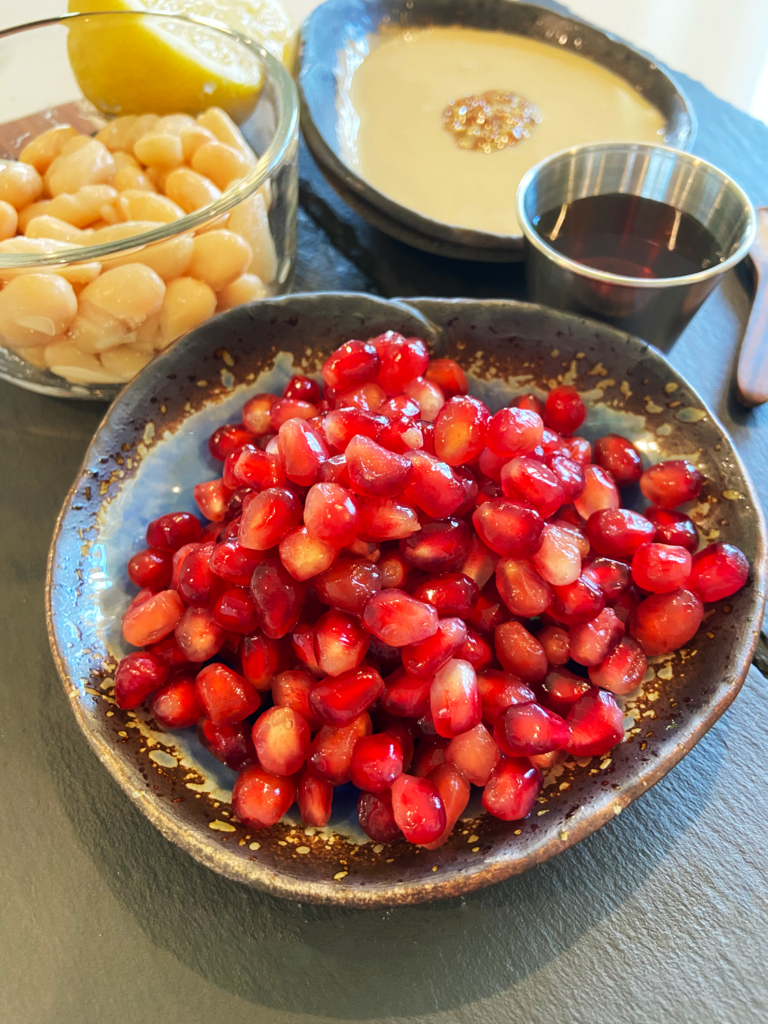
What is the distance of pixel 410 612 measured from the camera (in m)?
0.56

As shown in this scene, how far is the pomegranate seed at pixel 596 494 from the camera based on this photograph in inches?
28.2

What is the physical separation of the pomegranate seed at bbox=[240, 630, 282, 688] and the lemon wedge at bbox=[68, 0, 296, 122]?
0.85m

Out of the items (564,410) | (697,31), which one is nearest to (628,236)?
(564,410)

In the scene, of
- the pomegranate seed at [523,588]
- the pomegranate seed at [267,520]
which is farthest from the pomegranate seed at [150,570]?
the pomegranate seed at [523,588]

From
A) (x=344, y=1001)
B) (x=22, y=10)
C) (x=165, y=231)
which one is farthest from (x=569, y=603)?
(x=22, y=10)

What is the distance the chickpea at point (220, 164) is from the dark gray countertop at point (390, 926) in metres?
0.68


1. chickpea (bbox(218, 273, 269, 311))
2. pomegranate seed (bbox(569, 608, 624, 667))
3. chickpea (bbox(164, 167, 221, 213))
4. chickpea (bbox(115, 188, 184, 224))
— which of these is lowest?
pomegranate seed (bbox(569, 608, 624, 667))

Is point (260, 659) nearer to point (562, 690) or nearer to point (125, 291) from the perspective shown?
point (562, 690)

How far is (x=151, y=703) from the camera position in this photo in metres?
0.63

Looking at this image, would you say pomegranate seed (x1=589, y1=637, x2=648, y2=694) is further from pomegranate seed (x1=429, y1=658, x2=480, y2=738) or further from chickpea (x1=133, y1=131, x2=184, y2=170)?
chickpea (x1=133, y1=131, x2=184, y2=170)

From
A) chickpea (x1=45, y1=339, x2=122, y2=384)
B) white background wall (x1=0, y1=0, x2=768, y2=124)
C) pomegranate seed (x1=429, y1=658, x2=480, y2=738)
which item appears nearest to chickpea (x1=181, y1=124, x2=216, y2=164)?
chickpea (x1=45, y1=339, x2=122, y2=384)

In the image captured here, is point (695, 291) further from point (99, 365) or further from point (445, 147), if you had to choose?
point (99, 365)

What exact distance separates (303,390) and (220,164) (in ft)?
1.15

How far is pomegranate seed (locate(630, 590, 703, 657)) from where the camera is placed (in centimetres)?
62
